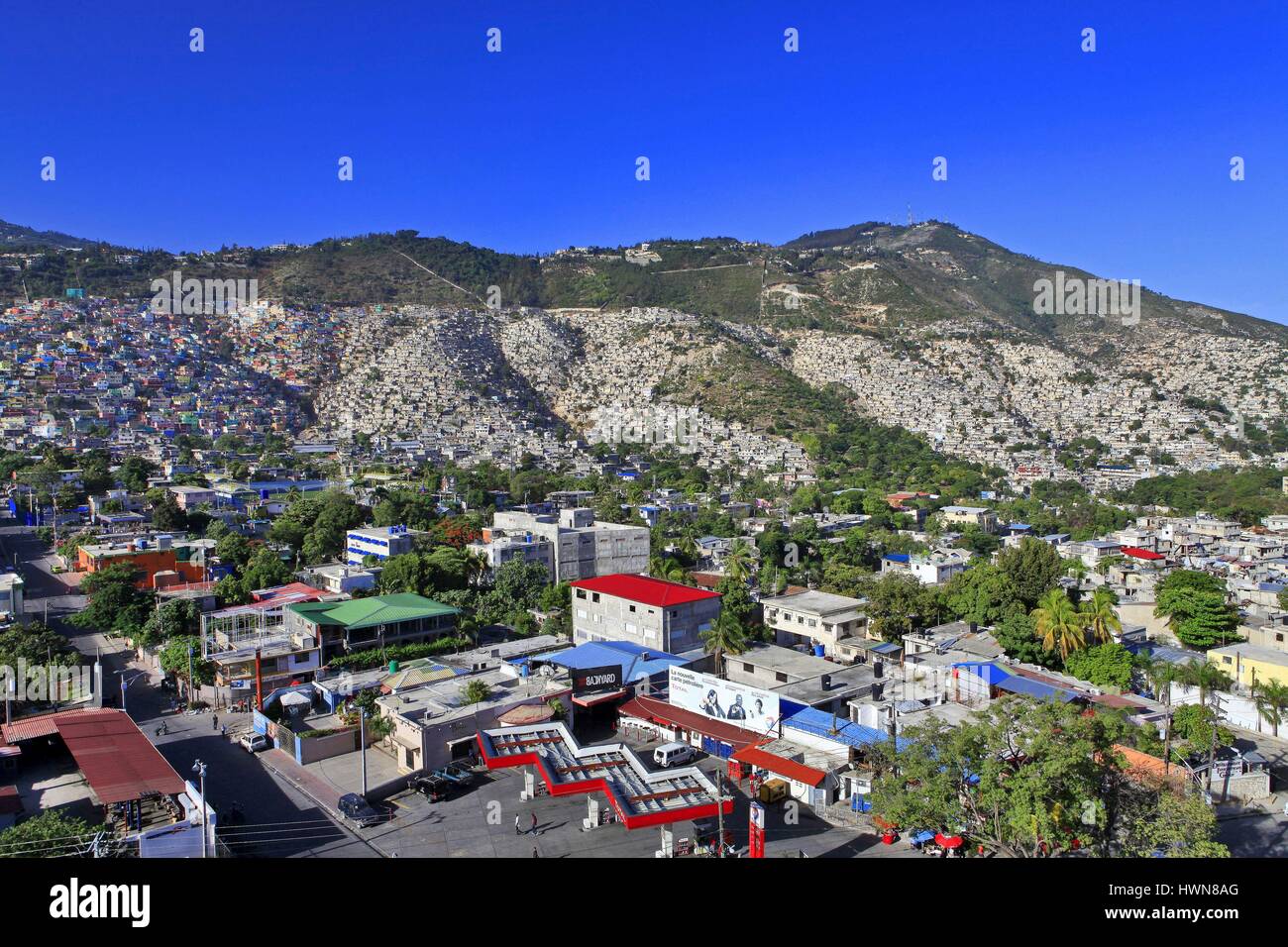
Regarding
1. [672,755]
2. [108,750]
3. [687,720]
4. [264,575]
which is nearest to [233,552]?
[264,575]

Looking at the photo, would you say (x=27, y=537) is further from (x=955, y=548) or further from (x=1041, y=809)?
(x=1041, y=809)

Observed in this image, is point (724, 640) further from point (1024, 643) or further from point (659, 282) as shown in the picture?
point (659, 282)

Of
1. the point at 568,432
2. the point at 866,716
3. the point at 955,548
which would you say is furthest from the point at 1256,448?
the point at 866,716

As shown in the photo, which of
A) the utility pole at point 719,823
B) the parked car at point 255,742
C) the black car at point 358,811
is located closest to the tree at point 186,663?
the parked car at point 255,742

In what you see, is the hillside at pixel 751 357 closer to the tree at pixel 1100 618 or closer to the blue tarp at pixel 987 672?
the tree at pixel 1100 618

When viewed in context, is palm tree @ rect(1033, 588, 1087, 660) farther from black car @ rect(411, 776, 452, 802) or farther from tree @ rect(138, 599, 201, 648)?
tree @ rect(138, 599, 201, 648)
